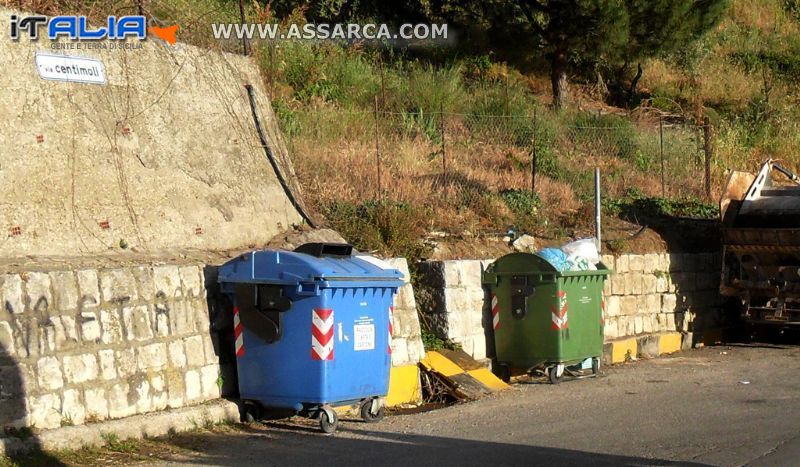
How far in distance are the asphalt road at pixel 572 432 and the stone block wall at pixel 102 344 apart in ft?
2.01

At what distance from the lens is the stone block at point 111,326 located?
7598 millimetres

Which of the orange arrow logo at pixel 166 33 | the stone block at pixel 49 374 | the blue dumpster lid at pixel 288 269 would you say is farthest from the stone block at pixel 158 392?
the orange arrow logo at pixel 166 33

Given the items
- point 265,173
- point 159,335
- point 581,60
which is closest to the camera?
point 159,335

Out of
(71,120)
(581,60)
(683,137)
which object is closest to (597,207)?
(71,120)

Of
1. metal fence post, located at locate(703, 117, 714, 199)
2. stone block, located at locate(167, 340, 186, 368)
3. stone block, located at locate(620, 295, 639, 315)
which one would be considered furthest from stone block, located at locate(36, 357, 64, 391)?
metal fence post, located at locate(703, 117, 714, 199)

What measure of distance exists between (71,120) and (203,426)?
298cm

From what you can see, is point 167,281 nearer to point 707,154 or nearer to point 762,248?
point 762,248

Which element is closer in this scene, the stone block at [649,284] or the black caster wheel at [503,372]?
the black caster wheel at [503,372]

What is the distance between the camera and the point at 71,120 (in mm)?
9102

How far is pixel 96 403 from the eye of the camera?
24.4ft

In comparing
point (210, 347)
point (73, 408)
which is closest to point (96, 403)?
point (73, 408)

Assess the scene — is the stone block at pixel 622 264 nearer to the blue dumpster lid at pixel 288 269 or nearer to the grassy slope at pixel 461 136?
the grassy slope at pixel 461 136

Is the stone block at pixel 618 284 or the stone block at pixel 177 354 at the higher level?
the stone block at pixel 618 284

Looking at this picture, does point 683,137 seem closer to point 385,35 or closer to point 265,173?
point 385,35
